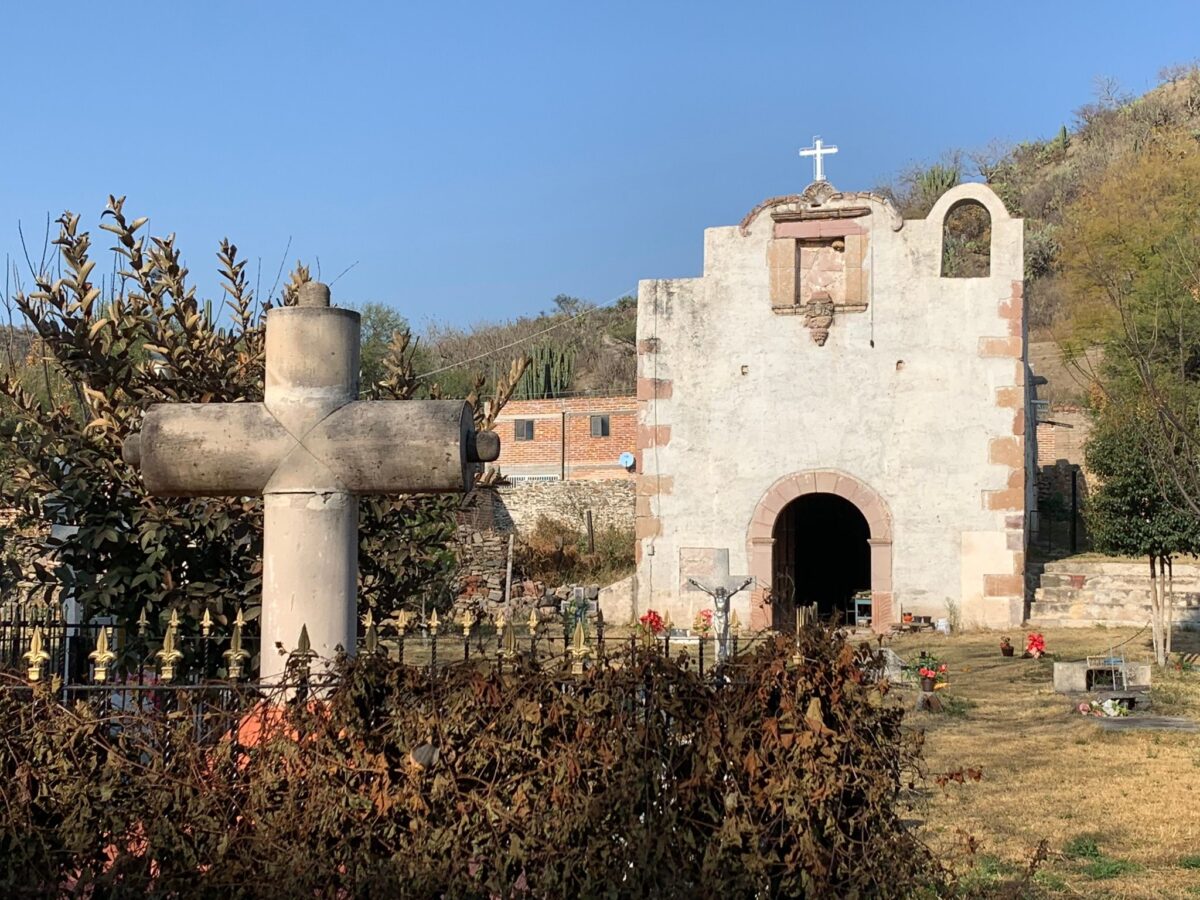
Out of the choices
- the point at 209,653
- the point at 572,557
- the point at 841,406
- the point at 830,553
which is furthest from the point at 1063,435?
the point at 209,653

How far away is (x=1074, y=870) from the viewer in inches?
250

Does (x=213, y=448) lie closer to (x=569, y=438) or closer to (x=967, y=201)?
(x=967, y=201)

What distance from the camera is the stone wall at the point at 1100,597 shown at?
1819cm

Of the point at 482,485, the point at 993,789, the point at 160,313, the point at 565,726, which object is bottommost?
the point at 993,789

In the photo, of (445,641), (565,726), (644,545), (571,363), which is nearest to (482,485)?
(565,726)

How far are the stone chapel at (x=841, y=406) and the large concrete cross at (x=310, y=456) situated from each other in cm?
1378

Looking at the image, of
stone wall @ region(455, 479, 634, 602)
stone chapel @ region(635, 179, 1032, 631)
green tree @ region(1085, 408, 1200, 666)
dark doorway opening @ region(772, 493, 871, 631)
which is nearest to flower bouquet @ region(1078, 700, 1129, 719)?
green tree @ region(1085, 408, 1200, 666)

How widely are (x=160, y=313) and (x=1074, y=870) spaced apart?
588 cm

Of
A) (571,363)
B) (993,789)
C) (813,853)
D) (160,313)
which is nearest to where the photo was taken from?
(813,853)

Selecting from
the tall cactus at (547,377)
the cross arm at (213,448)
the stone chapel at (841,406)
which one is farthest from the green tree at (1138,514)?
the tall cactus at (547,377)

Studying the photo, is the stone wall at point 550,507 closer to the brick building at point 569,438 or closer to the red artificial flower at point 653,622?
the brick building at point 569,438

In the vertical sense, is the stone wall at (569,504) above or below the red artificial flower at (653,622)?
above

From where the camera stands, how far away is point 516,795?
3779 millimetres

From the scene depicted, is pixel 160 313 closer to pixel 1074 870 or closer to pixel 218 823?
pixel 218 823
